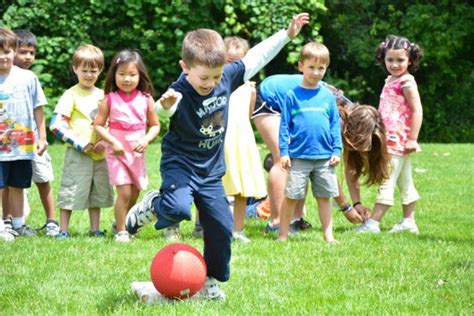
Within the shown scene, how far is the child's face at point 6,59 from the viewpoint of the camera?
7555mm

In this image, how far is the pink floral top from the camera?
27.5ft

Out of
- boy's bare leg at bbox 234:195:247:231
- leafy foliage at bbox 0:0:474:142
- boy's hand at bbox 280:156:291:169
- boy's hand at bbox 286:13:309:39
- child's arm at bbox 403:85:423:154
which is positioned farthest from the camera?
leafy foliage at bbox 0:0:474:142

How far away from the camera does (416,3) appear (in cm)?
2138

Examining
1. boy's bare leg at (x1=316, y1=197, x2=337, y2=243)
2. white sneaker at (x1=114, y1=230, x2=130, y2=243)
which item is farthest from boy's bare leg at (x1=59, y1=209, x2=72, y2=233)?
boy's bare leg at (x1=316, y1=197, x2=337, y2=243)

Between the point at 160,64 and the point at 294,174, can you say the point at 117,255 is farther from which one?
the point at 160,64

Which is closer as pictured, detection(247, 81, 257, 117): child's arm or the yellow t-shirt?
the yellow t-shirt

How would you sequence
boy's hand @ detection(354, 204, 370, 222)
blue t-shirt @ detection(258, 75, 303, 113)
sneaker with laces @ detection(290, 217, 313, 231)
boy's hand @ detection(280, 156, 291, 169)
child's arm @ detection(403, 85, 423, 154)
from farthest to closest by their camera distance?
boy's hand @ detection(354, 204, 370, 222)
sneaker with laces @ detection(290, 217, 313, 231)
child's arm @ detection(403, 85, 423, 154)
blue t-shirt @ detection(258, 75, 303, 113)
boy's hand @ detection(280, 156, 291, 169)

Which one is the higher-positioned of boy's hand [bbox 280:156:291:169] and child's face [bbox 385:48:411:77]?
child's face [bbox 385:48:411:77]

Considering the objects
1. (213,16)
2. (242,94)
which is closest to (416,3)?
(213,16)

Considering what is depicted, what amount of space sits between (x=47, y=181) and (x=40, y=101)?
78 centimetres

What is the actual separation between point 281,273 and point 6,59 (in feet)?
10.7

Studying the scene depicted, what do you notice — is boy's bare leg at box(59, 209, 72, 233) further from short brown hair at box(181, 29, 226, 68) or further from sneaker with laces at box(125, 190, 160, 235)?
short brown hair at box(181, 29, 226, 68)

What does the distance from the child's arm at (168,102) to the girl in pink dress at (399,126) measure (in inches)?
140

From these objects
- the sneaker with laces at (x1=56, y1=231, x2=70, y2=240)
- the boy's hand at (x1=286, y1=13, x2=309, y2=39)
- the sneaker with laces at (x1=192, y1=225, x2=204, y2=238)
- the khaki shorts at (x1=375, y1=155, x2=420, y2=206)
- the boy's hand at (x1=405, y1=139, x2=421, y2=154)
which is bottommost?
the sneaker with laces at (x1=56, y1=231, x2=70, y2=240)
